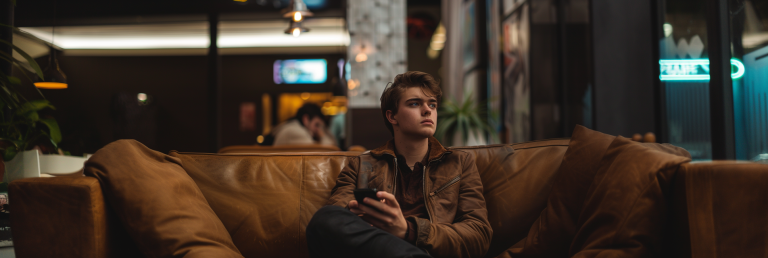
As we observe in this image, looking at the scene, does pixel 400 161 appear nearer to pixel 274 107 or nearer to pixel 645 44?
pixel 645 44

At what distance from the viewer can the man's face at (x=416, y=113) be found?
179 cm

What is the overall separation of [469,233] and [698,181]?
665 mm

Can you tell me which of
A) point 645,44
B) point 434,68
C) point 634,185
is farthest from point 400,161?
point 434,68

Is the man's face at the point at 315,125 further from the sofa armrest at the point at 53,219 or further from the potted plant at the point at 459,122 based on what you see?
the sofa armrest at the point at 53,219

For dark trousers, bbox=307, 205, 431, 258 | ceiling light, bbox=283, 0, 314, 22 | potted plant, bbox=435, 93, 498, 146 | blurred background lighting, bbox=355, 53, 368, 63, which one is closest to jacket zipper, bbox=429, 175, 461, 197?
dark trousers, bbox=307, 205, 431, 258

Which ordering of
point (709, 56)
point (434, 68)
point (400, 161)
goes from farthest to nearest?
point (434, 68)
point (709, 56)
point (400, 161)

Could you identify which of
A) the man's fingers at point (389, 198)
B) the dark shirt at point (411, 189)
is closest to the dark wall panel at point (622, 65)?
the dark shirt at point (411, 189)

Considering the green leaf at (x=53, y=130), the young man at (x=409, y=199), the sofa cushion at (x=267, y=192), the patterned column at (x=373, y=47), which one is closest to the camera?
the young man at (x=409, y=199)

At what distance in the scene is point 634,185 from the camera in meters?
1.32

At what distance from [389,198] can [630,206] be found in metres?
0.69

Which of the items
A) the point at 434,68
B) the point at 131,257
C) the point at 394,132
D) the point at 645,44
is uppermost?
the point at 434,68

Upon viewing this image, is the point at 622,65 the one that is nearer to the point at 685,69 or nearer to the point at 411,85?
the point at 685,69

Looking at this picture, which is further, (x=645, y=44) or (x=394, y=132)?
(x=645, y=44)

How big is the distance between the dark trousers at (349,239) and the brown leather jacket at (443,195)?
0.15 metres
